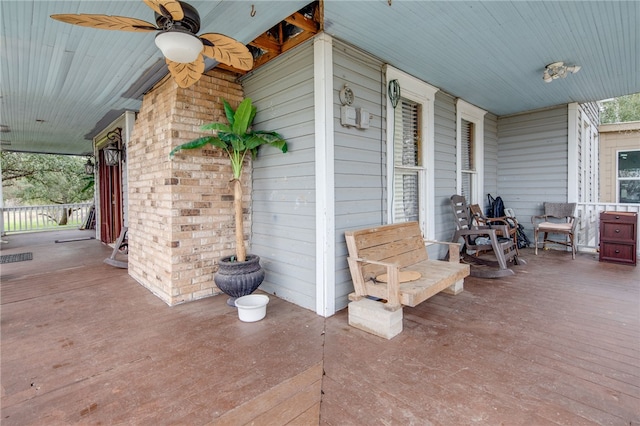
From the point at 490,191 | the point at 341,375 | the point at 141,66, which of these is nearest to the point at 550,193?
the point at 490,191

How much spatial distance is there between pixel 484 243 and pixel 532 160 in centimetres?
257

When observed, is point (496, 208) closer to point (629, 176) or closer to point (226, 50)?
point (629, 176)

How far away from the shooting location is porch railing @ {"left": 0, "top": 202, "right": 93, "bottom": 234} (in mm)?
10281

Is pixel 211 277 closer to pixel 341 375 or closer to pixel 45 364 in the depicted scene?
pixel 45 364

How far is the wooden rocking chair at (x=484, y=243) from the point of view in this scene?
14.4ft

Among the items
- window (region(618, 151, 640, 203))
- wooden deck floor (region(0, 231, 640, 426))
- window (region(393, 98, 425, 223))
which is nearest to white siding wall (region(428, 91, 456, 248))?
window (region(393, 98, 425, 223))

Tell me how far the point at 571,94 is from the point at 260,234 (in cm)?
573

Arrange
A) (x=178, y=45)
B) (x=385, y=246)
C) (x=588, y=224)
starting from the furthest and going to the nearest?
(x=588, y=224) → (x=385, y=246) → (x=178, y=45)

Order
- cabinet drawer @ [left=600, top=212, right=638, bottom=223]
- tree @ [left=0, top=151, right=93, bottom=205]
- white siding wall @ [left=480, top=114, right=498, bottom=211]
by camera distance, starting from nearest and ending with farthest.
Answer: cabinet drawer @ [left=600, top=212, right=638, bottom=223] < white siding wall @ [left=480, top=114, right=498, bottom=211] < tree @ [left=0, top=151, right=93, bottom=205]

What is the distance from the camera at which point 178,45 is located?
1958 mm

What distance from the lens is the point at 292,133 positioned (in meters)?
3.44

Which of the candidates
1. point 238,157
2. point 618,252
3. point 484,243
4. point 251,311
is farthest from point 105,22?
point 618,252

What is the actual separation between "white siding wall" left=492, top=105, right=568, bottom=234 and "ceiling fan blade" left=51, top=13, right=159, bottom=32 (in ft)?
22.8

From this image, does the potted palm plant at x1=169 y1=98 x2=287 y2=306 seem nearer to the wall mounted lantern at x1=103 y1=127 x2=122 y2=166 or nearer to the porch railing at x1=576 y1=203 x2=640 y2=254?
the wall mounted lantern at x1=103 y1=127 x2=122 y2=166
